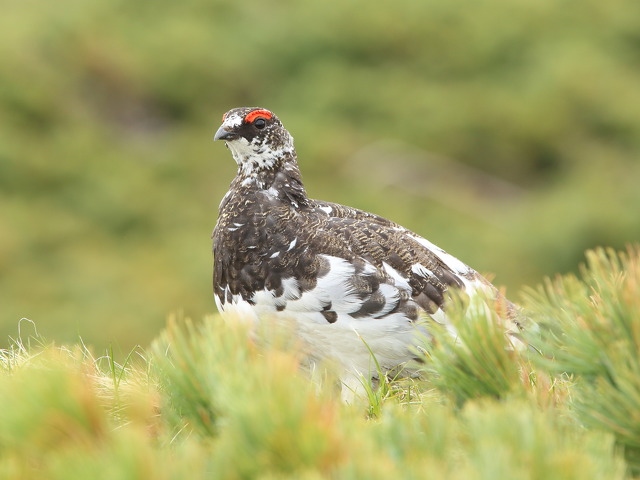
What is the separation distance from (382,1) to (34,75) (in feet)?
26.3

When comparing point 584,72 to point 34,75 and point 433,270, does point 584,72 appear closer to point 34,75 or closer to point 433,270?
point 34,75

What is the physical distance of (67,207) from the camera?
1501 centimetres

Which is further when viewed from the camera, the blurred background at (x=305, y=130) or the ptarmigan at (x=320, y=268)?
the blurred background at (x=305, y=130)

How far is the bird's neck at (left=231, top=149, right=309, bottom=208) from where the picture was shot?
4.44 metres

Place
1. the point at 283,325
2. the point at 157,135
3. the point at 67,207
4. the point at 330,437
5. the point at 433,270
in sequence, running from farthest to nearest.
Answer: the point at 157,135 < the point at 67,207 < the point at 433,270 < the point at 283,325 < the point at 330,437

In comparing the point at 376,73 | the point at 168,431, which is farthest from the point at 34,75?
the point at 168,431

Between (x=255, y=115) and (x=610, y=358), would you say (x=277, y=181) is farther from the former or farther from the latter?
(x=610, y=358)

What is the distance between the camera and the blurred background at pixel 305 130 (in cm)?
1416

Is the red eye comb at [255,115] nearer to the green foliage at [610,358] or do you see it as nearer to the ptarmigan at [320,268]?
the ptarmigan at [320,268]

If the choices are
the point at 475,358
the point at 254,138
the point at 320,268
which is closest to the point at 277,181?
the point at 254,138

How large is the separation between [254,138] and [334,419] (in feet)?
8.24

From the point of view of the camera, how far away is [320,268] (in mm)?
3988

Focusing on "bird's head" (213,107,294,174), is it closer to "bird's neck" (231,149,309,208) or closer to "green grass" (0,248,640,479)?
"bird's neck" (231,149,309,208)

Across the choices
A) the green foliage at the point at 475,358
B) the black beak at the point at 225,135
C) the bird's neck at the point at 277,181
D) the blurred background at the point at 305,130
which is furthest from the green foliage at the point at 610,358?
the blurred background at the point at 305,130
